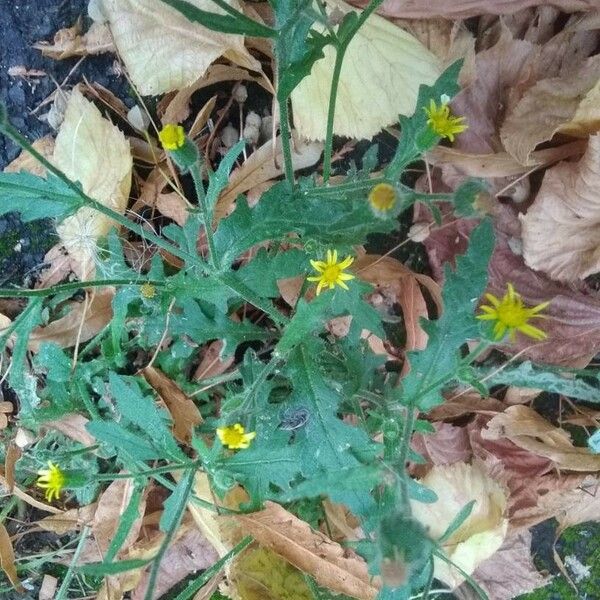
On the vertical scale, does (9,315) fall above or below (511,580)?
above

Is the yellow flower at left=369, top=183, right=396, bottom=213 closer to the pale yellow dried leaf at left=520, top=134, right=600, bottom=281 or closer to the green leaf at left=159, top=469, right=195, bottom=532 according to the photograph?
the green leaf at left=159, top=469, right=195, bottom=532

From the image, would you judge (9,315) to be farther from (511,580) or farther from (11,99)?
(511,580)

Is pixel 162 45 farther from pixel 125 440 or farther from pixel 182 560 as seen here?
pixel 182 560

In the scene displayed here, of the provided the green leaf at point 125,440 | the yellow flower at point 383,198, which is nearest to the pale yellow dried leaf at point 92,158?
the green leaf at point 125,440

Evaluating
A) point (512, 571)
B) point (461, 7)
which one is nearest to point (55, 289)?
point (461, 7)

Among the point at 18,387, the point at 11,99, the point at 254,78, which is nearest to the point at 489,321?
the point at 254,78
